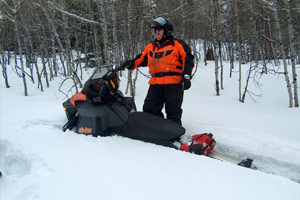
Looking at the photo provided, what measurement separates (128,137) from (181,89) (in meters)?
1.02

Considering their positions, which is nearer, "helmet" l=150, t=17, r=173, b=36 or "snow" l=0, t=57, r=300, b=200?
"snow" l=0, t=57, r=300, b=200

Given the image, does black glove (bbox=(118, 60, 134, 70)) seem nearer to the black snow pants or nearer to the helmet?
the black snow pants

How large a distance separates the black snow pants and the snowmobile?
462mm

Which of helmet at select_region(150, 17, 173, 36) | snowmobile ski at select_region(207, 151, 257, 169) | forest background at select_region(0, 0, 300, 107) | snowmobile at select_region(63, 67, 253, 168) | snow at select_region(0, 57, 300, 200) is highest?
forest background at select_region(0, 0, 300, 107)

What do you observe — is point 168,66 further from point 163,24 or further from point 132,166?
point 132,166

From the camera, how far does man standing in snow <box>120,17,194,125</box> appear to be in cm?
268

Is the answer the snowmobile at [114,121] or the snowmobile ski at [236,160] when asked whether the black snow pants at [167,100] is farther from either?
the snowmobile ski at [236,160]

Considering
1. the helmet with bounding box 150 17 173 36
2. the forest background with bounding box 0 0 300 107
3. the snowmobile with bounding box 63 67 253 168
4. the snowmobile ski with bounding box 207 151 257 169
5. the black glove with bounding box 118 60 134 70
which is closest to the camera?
the snowmobile ski with bounding box 207 151 257 169

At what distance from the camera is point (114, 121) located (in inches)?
91.0

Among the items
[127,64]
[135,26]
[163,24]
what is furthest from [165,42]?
[135,26]

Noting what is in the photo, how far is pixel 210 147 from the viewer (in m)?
2.20

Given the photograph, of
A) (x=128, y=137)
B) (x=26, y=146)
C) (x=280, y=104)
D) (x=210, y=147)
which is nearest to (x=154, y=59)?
(x=128, y=137)

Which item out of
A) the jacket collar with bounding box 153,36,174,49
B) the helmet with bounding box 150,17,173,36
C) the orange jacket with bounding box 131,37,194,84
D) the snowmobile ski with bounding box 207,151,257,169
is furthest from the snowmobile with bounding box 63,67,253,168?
the helmet with bounding box 150,17,173,36

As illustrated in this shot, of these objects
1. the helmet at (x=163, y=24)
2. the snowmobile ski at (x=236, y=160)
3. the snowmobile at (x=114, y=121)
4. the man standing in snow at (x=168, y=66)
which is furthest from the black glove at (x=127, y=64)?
the snowmobile ski at (x=236, y=160)
